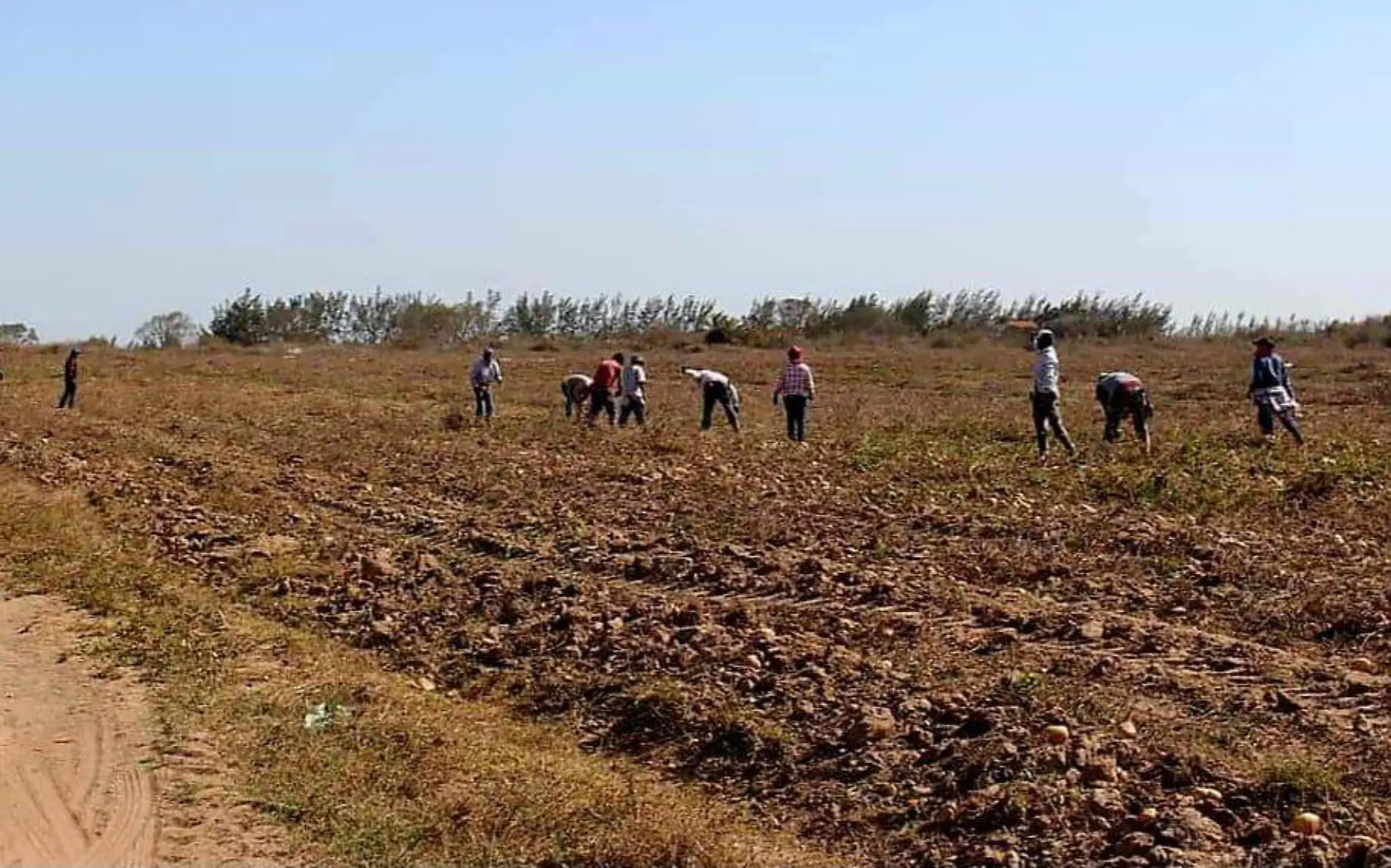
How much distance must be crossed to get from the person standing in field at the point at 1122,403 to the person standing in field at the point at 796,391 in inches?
139

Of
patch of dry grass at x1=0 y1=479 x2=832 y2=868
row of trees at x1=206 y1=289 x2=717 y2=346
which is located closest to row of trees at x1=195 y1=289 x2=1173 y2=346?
row of trees at x1=206 y1=289 x2=717 y2=346

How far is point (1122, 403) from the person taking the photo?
53.0ft

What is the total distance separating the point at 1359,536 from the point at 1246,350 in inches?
1454

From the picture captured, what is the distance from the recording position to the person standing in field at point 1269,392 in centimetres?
1600

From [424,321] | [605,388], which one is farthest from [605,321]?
[605,388]

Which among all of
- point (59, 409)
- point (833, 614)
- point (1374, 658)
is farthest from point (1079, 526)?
point (59, 409)

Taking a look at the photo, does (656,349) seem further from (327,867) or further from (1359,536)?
(327,867)

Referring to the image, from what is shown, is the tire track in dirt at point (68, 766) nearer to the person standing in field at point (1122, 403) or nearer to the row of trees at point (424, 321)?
the person standing in field at point (1122, 403)

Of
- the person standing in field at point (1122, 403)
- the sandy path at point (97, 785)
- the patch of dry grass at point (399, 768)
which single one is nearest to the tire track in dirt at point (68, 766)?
the sandy path at point (97, 785)

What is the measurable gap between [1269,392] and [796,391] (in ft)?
17.5

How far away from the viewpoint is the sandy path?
6031 millimetres

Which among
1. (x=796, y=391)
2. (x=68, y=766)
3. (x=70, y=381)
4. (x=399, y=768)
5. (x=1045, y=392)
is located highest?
(x=1045, y=392)

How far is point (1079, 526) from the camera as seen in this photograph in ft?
35.7

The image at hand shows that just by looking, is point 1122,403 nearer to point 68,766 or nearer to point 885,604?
point 885,604
